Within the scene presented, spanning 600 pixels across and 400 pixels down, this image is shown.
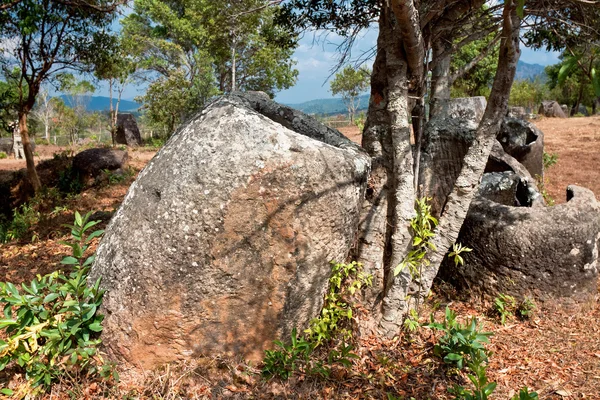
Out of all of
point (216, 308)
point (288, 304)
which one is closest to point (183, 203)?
point (216, 308)

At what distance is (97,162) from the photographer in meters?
9.67

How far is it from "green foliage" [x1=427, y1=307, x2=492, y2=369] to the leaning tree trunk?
51 centimetres

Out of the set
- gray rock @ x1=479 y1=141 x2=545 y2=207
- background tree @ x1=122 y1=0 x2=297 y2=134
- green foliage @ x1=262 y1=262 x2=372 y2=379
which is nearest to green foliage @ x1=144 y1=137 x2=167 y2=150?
background tree @ x1=122 y1=0 x2=297 y2=134

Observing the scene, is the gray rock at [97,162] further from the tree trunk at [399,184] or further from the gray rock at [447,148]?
the tree trunk at [399,184]

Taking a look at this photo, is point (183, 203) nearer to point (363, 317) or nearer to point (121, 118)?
point (363, 317)

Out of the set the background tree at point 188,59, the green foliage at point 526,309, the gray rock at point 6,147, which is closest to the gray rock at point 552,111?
the background tree at point 188,59

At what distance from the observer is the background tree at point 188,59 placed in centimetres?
1994

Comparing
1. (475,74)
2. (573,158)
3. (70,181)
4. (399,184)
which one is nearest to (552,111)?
(475,74)

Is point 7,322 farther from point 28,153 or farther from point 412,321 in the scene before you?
point 28,153

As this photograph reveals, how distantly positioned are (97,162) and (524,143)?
905 cm

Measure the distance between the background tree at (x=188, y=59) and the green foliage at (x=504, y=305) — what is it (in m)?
17.5

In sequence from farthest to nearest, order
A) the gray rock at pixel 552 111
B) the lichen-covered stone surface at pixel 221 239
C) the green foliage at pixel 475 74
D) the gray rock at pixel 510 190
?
1. the gray rock at pixel 552 111
2. the green foliage at pixel 475 74
3. the gray rock at pixel 510 190
4. the lichen-covered stone surface at pixel 221 239

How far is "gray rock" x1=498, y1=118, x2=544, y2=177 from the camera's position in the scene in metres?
7.49

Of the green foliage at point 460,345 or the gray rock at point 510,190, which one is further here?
the gray rock at point 510,190
